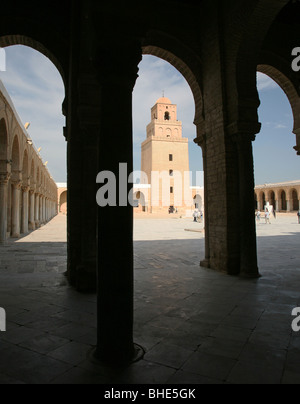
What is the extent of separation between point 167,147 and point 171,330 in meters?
45.4

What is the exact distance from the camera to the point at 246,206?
590cm

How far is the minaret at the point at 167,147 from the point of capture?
1826 inches

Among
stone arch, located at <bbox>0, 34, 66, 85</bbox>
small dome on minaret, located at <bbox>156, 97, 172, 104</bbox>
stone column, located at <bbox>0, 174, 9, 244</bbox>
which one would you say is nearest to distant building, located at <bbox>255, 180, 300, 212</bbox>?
small dome on minaret, located at <bbox>156, 97, 172, 104</bbox>

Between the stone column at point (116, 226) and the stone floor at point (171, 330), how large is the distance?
0.78 ft

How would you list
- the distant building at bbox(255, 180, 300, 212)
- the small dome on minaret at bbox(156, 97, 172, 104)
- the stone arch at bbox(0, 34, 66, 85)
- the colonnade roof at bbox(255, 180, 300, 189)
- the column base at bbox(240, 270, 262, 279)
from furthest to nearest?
the small dome on minaret at bbox(156, 97, 172, 104), the distant building at bbox(255, 180, 300, 212), the colonnade roof at bbox(255, 180, 300, 189), the stone arch at bbox(0, 34, 66, 85), the column base at bbox(240, 270, 262, 279)

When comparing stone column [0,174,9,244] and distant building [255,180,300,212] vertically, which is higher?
distant building [255,180,300,212]

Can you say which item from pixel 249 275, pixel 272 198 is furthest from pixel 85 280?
pixel 272 198

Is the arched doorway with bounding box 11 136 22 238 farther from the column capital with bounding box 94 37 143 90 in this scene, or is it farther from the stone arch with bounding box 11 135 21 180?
the column capital with bounding box 94 37 143 90

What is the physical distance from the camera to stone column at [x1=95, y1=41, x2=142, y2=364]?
246cm

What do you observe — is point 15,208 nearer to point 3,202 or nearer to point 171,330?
point 3,202

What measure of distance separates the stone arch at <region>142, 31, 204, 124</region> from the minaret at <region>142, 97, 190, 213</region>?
37823 millimetres

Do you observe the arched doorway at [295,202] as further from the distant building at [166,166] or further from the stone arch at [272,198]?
the distant building at [166,166]
